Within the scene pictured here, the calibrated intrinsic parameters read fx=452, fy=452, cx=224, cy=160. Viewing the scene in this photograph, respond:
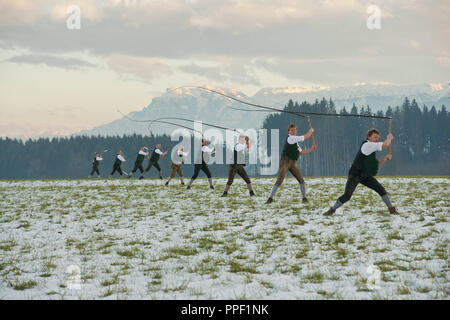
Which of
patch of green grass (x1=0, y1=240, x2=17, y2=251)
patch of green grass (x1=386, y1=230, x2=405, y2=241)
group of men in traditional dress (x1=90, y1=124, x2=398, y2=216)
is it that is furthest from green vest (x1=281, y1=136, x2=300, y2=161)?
patch of green grass (x1=0, y1=240, x2=17, y2=251)

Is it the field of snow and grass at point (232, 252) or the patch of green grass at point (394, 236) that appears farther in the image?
the patch of green grass at point (394, 236)

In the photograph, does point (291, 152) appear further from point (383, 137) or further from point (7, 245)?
point (383, 137)

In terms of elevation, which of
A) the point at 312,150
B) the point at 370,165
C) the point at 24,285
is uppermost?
the point at 312,150

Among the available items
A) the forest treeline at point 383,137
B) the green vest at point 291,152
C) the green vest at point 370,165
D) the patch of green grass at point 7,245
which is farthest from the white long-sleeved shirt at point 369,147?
the forest treeline at point 383,137

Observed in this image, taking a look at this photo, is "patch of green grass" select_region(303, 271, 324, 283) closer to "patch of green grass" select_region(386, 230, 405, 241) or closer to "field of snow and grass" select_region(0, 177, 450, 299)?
"field of snow and grass" select_region(0, 177, 450, 299)

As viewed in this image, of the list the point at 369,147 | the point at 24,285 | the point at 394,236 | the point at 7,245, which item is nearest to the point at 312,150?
the point at 369,147

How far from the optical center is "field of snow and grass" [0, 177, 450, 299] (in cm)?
583

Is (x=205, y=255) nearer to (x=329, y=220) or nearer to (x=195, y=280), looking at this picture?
(x=195, y=280)

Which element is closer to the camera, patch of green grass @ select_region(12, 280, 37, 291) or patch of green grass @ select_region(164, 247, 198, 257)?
patch of green grass @ select_region(12, 280, 37, 291)

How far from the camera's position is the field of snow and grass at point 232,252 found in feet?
19.1

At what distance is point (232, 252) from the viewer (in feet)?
26.3

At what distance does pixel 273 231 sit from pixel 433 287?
14.2 feet

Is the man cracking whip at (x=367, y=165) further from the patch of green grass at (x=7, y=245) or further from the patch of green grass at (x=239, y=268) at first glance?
the patch of green grass at (x=7, y=245)
